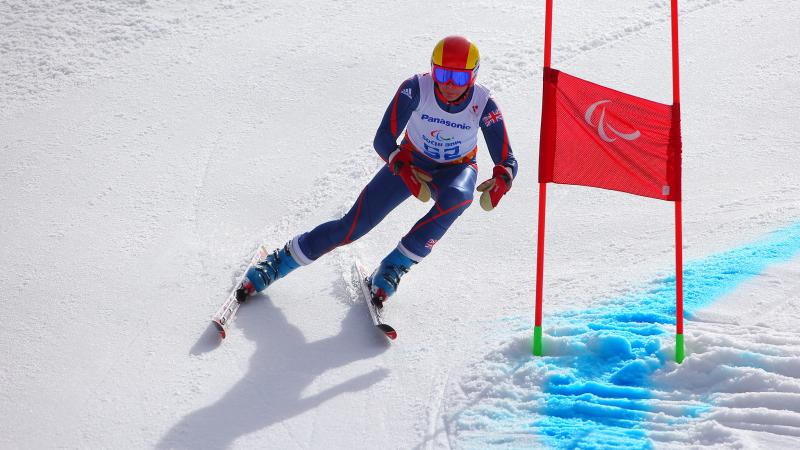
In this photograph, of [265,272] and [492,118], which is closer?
[492,118]

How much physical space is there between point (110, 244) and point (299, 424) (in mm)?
2419

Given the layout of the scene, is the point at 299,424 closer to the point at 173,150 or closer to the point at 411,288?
the point at 411,288

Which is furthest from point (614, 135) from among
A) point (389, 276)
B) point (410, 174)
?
point (389, 276)

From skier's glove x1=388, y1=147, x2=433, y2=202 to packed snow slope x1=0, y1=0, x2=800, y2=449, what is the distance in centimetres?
90

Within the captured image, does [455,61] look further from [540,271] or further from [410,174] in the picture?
[540,271]

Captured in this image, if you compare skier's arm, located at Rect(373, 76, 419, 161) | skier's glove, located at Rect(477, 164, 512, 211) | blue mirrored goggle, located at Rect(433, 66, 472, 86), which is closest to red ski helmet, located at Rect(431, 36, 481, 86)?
blue mirrored goggle, located at Rect(433, 66, 472, 86)

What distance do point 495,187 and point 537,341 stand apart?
3.04 ft

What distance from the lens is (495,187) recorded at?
5.23 m

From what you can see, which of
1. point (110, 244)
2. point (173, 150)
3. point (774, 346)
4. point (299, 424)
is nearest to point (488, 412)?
point (299, 424)

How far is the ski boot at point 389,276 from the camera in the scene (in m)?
5.61

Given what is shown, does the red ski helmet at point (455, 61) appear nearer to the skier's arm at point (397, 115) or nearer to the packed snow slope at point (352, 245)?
the skier's arm at point (397, 115)

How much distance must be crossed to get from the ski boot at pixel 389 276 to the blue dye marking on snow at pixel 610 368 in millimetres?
859

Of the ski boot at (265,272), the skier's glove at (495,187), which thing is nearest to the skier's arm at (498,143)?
the skier's glove at (495,187)

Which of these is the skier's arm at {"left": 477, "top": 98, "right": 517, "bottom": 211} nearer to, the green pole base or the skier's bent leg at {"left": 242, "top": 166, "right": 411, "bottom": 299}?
the skier's bent leg at {"left": 242, "top": 166, "right": 411, "bottom": 299}
